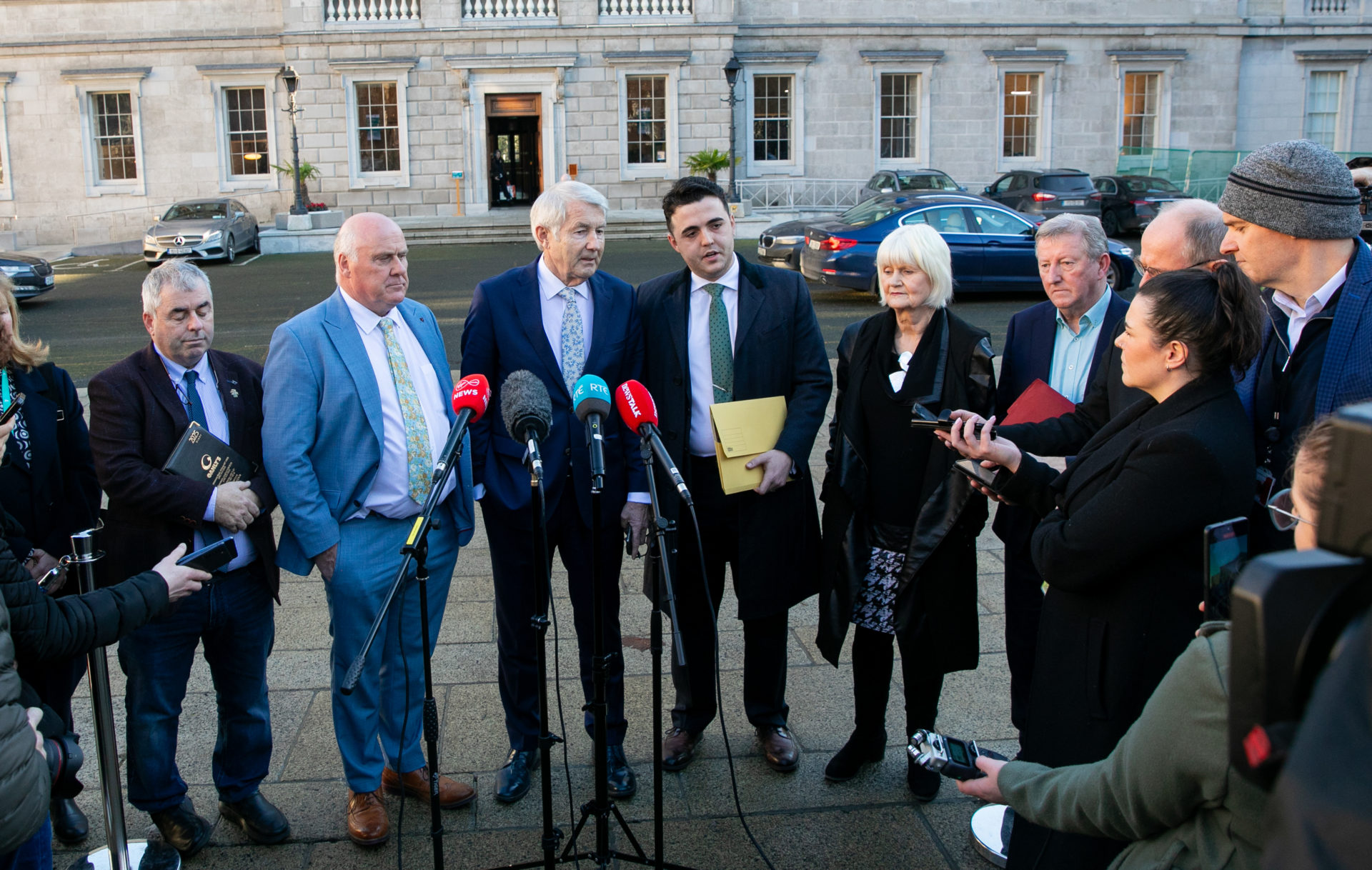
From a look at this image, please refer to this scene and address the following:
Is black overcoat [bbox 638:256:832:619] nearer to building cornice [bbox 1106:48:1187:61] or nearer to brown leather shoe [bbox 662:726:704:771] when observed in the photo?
brown leather shoe [bbox 662:726:704:771]

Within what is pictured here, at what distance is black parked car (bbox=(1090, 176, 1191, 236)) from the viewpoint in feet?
76.2

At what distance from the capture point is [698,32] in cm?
2822

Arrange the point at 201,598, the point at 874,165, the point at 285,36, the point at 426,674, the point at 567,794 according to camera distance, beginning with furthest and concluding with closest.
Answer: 1. the point at 874,165
2. the point at 285,36
3. the point at 567,794
4. the point at 201,598
5. the point at 426,674

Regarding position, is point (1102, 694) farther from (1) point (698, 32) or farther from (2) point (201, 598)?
(1) point (698, 32)

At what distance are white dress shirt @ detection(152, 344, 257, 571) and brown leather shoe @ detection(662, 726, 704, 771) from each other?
1.61m

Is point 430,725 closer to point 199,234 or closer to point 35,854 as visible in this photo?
point 35,854

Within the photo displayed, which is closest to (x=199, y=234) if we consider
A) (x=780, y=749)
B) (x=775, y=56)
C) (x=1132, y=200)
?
(x=775, y=56)

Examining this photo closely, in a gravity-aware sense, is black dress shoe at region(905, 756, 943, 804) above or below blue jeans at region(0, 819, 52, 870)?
below

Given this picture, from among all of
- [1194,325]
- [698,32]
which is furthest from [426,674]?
[698,32]

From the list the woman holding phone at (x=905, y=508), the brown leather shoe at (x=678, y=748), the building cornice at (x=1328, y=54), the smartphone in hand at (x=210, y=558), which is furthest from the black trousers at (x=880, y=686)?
the building cornice at (x=1328, y=54)

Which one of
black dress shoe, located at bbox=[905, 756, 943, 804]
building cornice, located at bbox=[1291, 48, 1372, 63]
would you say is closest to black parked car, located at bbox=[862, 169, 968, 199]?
building cornice, located at bbox=[1291, 48, 1372, 63]

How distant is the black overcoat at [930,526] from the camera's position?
351 centimetres

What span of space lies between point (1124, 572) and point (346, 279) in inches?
99.7

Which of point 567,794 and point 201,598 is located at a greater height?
point 201,598
